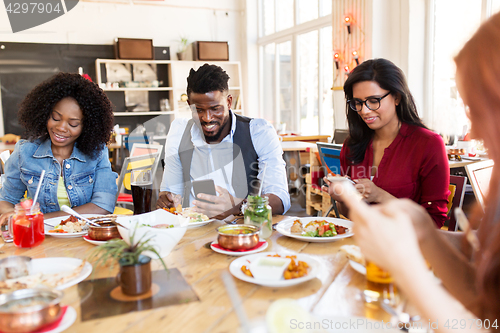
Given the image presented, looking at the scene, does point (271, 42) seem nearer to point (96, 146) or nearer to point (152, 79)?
point (152, 79)

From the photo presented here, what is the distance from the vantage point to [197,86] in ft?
6.86

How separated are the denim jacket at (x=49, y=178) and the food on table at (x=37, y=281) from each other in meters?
0.92

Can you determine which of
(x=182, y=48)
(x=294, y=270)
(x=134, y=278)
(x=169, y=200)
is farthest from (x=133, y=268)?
(x=182, y=48)

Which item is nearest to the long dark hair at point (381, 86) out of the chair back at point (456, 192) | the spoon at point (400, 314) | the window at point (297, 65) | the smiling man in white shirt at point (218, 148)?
the chair back at point (456, 192)

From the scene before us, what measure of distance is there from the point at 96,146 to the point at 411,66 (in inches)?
146

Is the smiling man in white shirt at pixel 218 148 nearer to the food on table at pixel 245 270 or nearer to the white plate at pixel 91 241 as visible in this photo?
the white plate at pixel 91 241

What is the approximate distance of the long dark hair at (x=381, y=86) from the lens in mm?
1927

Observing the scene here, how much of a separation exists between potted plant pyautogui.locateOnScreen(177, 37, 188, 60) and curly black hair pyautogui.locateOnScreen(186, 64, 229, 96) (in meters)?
5.62

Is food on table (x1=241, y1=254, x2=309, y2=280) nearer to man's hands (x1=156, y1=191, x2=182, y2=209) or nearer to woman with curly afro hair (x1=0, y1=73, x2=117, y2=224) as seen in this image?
man's hands (x1=156, y1=191, x2=182, y2=209)

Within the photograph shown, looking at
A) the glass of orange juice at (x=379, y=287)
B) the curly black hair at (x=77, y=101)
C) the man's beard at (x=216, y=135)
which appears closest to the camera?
the glass of orange juice at (x=379, y=287)

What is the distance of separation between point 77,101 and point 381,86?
5.20 feet

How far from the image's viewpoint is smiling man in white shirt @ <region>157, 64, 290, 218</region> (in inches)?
83.3

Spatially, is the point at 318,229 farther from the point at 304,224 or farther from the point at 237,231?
the point at 237,231

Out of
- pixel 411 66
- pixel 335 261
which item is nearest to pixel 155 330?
pixel 335 261
